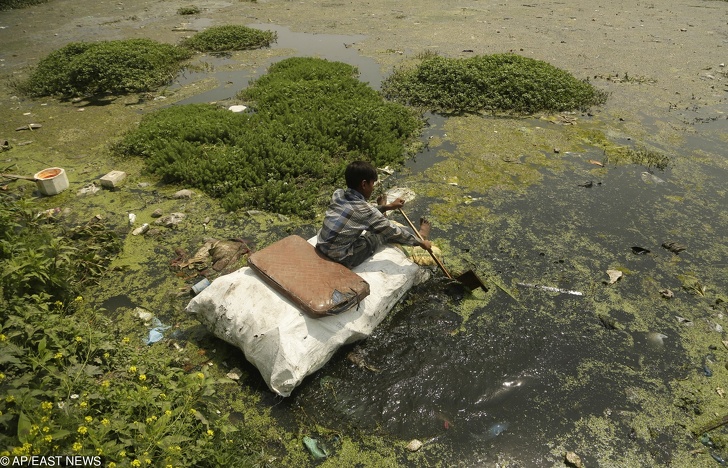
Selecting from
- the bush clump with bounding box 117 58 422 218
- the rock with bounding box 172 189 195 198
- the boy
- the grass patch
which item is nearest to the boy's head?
the boy

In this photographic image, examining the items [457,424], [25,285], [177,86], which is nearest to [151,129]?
[177,86]

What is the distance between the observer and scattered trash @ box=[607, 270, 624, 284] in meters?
3.71

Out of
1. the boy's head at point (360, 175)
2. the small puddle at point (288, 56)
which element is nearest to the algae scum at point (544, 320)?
the boy's head at point (360, 175)

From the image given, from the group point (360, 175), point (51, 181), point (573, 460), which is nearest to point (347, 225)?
point (360, 175)

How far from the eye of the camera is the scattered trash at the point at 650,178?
5004 millimetres

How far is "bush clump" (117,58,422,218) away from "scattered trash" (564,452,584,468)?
2.98 metres

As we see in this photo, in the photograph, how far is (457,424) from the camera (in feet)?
8.86

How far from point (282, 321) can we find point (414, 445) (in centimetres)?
106

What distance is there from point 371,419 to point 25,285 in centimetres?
248

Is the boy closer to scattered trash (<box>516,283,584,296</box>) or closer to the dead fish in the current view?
the dead fish

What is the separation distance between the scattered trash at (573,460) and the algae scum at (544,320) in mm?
46

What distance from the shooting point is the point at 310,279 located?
9.76 ft

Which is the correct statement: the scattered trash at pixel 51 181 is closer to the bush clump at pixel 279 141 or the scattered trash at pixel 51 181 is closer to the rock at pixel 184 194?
the bush clump at pixel 279 141

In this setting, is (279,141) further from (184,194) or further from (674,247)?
(674,247)
